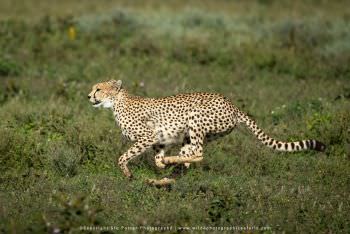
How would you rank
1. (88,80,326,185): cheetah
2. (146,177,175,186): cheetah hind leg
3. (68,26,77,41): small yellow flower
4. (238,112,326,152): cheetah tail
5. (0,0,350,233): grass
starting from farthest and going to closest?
(68,26,77,41): small yellow flower → (88,80,326,185): cheetah → (238,112,326,152): cheetah tail → (146,177,175,186): cheetah hind leg → (0,0,350,233): grass

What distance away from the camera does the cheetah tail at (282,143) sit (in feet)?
26.4

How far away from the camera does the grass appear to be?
710 centimetres

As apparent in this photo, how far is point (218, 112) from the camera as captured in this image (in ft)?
27.2

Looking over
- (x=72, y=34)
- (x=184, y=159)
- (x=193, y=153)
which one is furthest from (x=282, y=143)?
(x=72, y=34)

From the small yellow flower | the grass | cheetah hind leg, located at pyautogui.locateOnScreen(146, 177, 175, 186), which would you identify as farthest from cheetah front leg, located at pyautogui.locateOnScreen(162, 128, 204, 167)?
the small yellow flower

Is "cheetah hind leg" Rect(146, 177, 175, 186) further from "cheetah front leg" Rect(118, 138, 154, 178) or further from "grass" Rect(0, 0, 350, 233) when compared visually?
"cheetah front leg" Rect(118, 138, 154, 178)

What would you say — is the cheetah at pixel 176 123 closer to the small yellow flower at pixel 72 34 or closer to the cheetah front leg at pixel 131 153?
the cheetah front leg at pixel 131 153

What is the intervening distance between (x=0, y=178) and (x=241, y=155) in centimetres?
297

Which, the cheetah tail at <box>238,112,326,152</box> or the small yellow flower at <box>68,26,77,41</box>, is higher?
the small yellow flower at <box>68,26,77,41</box>

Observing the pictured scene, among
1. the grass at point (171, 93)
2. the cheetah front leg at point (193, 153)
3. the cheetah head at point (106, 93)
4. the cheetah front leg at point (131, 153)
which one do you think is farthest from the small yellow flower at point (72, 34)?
the cheetah front leg at point (193, 153)

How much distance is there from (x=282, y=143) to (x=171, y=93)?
3.86 metres

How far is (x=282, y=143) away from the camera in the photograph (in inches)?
327

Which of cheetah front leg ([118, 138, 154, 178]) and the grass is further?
cheetah front leg ([118, 138, 154, 178])

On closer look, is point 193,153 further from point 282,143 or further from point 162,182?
point 282,143
